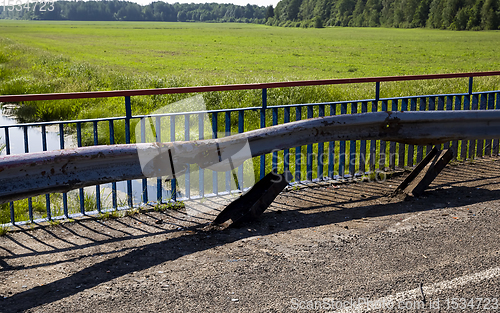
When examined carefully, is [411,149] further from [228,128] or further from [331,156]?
[228,128]

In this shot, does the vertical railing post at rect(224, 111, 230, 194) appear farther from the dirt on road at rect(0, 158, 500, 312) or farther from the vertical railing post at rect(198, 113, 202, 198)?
the dirt on road at rect(0, 158, 500, 312)

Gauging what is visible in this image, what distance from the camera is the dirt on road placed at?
3.54 metres

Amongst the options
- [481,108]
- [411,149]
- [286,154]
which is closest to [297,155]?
[286,154]

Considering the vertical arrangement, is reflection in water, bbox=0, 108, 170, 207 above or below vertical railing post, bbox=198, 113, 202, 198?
below

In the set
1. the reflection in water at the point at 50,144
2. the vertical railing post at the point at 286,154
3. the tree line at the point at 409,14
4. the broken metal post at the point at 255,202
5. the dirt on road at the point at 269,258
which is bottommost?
the reflection in water at the point at 50,144

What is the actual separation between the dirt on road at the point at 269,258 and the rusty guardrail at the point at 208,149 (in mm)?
A: 648

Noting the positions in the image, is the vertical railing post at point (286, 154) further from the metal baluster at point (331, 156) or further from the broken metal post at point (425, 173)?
the broken metal post at point (425, 173)

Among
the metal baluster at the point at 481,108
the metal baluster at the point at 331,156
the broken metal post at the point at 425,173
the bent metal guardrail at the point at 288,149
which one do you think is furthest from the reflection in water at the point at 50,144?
the metal baluster at the point at 481,108

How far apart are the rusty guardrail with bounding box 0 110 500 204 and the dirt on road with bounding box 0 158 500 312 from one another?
0.65 metres

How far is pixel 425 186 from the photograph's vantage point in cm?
594

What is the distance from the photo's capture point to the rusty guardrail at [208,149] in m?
4.05

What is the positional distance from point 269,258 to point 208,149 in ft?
4.13

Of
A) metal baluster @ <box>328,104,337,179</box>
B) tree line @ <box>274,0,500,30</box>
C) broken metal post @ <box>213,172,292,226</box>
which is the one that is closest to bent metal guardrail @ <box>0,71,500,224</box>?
metal baluster @ <box>328,104,337,179</box>

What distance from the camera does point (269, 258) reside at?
168 inches
